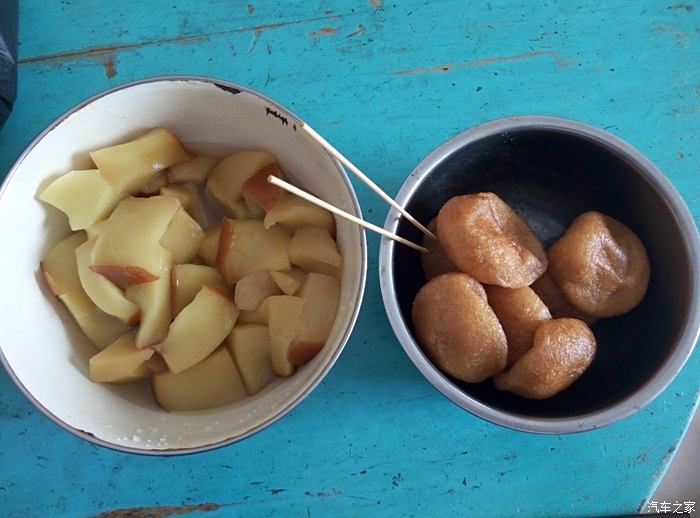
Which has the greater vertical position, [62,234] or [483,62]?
[483,62]

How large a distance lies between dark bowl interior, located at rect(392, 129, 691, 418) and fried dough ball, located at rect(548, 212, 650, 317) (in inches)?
1.1

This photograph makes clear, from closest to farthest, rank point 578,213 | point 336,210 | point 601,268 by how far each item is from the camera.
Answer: point 336,210 → point 601,268 → point 578,213

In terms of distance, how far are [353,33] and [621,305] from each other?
1.77ft

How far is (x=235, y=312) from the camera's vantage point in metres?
0.89

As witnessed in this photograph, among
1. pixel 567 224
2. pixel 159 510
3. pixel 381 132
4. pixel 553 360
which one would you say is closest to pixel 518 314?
pixel 553 360

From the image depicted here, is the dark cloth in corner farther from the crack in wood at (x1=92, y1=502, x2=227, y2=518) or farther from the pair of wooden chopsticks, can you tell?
the crack in wood at (x1=92, y1=502, x2=227, y2=518)

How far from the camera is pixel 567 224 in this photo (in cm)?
102

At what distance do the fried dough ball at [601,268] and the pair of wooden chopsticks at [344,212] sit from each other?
18 centimetres

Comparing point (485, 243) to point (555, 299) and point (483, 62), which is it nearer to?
point (555, 299)

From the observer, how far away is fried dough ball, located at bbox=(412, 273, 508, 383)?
831 mm

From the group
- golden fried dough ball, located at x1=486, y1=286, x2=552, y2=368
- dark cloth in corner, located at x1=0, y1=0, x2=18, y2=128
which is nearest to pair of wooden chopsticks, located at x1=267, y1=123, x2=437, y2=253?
golden fried dough ball, located at x1=486, y1=286, x2=552, y2=368

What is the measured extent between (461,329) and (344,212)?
20 centimetres

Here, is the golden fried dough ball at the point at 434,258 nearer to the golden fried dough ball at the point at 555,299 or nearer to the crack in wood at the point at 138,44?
the golden fried dough ball at the point at 555,299

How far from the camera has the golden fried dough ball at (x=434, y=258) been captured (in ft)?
3.07
